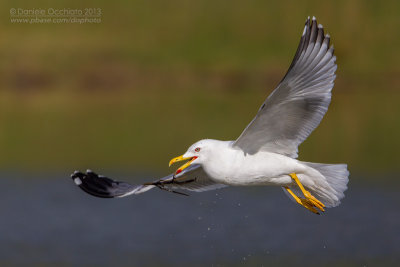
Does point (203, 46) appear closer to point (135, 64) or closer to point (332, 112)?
point (135, 64)

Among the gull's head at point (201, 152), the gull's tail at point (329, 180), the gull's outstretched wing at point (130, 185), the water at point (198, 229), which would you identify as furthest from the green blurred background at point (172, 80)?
the gull's head at point (201, 152)

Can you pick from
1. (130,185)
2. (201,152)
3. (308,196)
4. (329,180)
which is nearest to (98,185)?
(130,185)

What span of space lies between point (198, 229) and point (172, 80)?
28042mm

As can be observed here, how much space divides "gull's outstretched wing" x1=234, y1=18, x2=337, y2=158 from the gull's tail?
1.19ft

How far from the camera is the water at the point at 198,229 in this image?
1116 cm

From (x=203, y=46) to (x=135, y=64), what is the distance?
20.4ft

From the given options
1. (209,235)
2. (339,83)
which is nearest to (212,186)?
(209,235)

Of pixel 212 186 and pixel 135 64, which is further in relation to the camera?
pixel 135 64

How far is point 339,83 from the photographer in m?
37.2

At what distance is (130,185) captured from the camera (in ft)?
29.1

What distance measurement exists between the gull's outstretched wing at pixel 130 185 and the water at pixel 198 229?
212 cm

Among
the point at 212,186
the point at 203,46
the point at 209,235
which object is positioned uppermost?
the point at 212,186

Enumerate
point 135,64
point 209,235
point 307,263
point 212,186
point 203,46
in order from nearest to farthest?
point 212,186, point 307,263, point 209,235, point 135,64, point 203,46

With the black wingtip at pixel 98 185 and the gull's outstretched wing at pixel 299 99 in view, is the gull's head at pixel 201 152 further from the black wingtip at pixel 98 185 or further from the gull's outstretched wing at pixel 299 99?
the black wingtip at pixel 98 185
